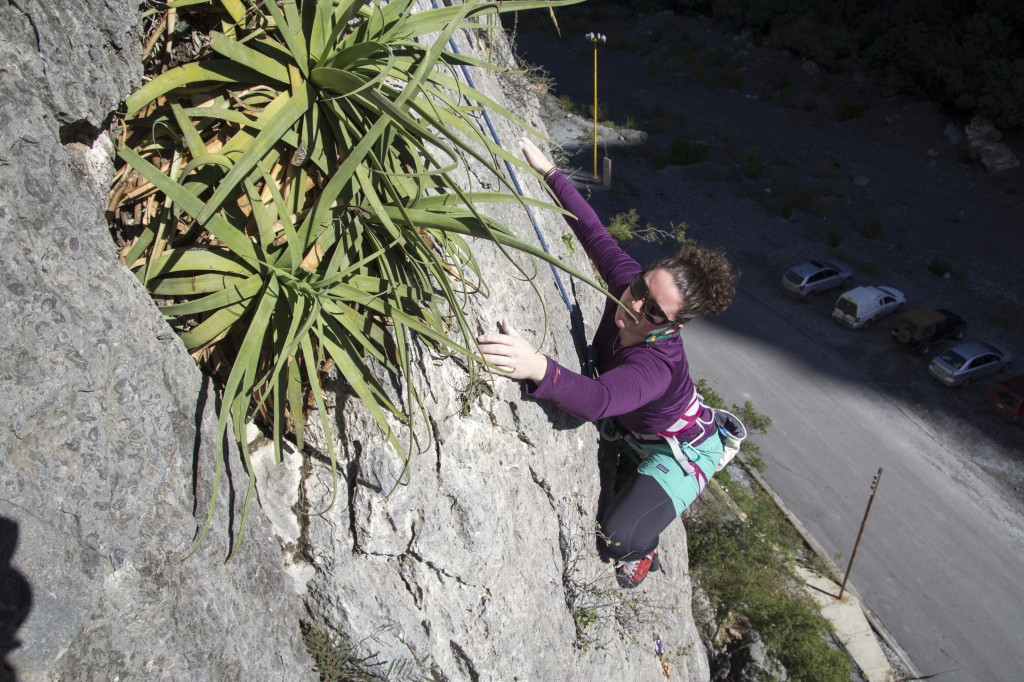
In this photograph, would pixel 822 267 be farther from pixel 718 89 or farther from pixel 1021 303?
pixel 718 89

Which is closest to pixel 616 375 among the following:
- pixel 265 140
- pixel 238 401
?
pixel 238 401

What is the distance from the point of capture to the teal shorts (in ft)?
14.1

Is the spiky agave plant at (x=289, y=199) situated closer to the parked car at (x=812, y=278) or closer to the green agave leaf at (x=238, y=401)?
the green agave leaf at (x=238, y=401)

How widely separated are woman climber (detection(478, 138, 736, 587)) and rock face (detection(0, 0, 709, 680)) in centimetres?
25

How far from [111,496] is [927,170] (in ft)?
95.4

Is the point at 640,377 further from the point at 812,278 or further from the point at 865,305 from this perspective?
the point at 812,278

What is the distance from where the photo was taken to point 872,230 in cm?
2189

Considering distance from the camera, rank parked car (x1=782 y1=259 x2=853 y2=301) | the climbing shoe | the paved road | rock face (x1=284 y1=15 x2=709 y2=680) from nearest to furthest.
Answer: rock face (x1=284 y1=15 x2=709 y2=680), the climbing shoe, the paved road, parked car (x1=782 y1=259 x2=853 y2=301)

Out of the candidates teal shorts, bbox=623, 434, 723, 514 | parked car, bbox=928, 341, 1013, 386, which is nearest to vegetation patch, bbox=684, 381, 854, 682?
teal shorts, bbox=623, 434, 723, 514

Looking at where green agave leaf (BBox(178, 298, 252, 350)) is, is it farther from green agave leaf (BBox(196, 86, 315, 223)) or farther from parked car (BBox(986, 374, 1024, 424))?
parked car (BBox(986, 374, 1024, 424))

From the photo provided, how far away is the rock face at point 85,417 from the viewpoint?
1.74 metres

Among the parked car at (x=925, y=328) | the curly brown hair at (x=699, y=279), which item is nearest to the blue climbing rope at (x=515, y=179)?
the curly brown hair at (x=699, y=279)

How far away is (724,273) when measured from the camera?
361cm

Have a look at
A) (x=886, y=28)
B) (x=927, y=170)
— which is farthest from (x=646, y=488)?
(x=886, y=28)
